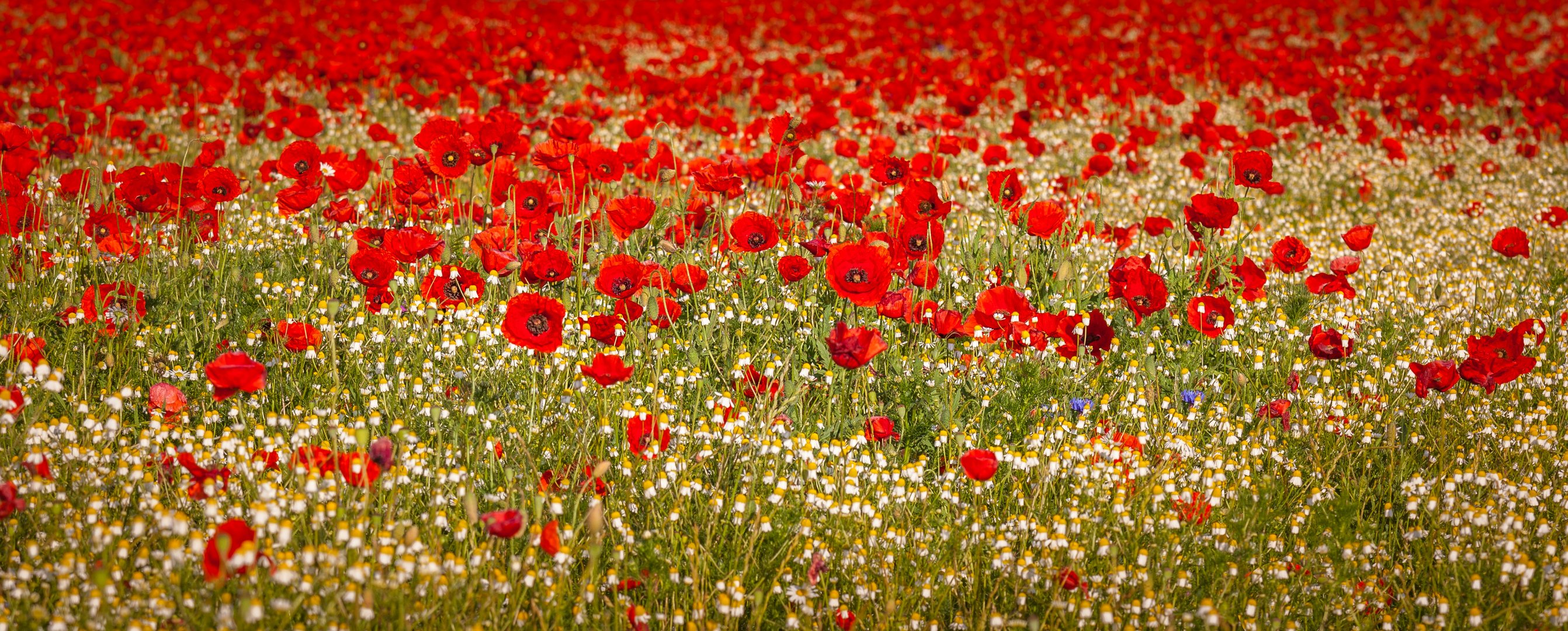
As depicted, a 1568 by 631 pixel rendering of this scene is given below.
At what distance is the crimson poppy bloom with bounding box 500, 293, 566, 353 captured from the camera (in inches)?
119

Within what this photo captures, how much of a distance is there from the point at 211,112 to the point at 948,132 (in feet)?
18.5

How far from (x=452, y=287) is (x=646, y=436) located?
132 cm

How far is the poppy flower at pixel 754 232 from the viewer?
12.3 feet

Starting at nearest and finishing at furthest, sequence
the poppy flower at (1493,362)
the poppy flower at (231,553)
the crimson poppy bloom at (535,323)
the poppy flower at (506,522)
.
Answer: the poppy flower at (231,553) < the poppy flower at (506,522) < the crimson poppy bloom at (535,323) < the poppy flower at (1493,362)

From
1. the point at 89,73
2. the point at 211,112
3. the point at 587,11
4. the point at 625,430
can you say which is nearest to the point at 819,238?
the point at 625,430

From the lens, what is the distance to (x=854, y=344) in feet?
9.68

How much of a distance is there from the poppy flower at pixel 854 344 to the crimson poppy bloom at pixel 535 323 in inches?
30.3

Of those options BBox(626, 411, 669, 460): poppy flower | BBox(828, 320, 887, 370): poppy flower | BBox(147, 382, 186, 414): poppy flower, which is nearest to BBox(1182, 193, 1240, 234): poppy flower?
BBox(828, 320, 887, 370): poppy flower

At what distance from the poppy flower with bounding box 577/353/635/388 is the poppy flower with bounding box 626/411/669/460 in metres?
0.15

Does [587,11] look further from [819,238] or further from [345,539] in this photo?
[345,539]

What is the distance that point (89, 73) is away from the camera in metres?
8.47

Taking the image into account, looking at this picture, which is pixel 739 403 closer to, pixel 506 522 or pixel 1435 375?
pixel 506 522

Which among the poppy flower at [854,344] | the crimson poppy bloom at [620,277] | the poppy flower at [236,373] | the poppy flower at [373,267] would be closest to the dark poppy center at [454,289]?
the poppy flower at [373,267]

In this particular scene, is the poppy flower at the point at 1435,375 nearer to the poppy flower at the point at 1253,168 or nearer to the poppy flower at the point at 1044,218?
the poppy flower at the point at 1253,168
